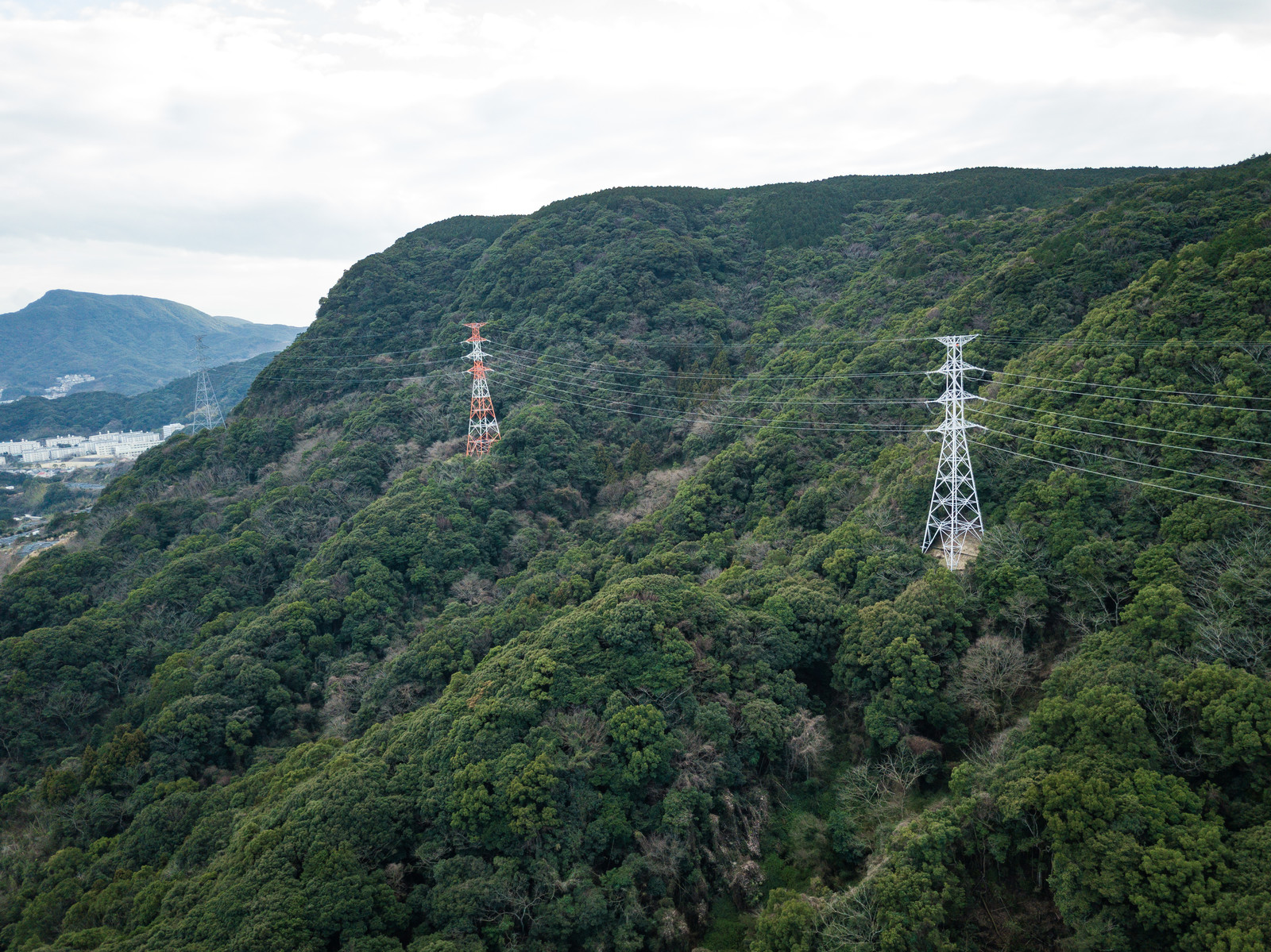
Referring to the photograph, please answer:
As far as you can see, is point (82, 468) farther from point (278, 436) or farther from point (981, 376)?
point (981, 376)

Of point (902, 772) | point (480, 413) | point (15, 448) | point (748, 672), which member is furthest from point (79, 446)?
point (902, 772)

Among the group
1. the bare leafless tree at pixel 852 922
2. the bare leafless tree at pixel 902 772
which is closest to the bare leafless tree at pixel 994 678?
the bare leafless tree at pixel 902 772

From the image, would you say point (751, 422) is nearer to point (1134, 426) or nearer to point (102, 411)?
point (1134, 426)

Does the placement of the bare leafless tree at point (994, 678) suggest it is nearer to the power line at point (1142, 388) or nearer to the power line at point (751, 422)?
the power line at point (1142, 388)

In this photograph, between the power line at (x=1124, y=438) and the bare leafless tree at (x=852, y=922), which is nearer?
the bare leafless tree at (x=852, y=922)

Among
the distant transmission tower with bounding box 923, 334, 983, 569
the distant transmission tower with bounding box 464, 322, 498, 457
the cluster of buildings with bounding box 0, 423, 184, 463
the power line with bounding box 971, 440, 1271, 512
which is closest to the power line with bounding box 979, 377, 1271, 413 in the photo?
the power line with bounding box 971, 440, 1271, 512

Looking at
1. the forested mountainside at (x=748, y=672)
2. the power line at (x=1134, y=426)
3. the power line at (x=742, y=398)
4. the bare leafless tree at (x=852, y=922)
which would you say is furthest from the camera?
the power line at (x=742, y=398)
